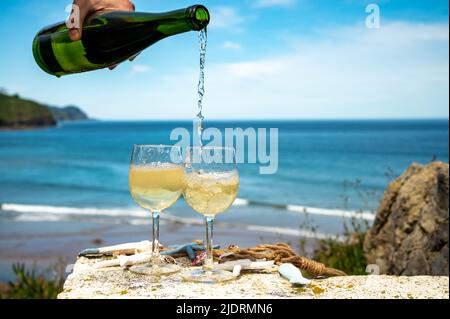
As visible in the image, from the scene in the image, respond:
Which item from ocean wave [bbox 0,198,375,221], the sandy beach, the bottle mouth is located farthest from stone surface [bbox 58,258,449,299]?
ocean wave [bbox 0,198,375,221]

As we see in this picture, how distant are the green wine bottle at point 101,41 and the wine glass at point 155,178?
0.56m

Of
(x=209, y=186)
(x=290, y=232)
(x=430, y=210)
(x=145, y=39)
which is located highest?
(x=145, y=39)

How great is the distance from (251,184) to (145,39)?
2151 centimetres

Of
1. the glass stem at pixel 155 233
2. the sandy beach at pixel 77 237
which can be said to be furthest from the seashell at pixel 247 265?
the sandy beach at pixel 77 237

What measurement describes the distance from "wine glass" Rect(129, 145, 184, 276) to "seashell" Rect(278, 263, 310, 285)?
0.45 metres

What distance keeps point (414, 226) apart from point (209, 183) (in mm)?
3930

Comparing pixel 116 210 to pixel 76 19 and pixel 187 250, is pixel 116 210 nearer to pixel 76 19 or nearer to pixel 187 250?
pixel 187 250

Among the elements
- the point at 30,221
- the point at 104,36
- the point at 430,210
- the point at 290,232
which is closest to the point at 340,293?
the point at 104,36

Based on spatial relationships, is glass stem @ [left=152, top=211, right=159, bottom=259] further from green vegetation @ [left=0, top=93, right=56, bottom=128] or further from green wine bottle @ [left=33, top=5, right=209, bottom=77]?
green vegetation @ [left=0, top=93, right=56, bottom=128]

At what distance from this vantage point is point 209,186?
6.89 feet

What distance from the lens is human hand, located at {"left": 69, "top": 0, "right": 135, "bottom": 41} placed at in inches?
93.1

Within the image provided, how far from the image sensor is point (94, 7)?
2.43m

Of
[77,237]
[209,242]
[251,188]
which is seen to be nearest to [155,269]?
[209,242]
